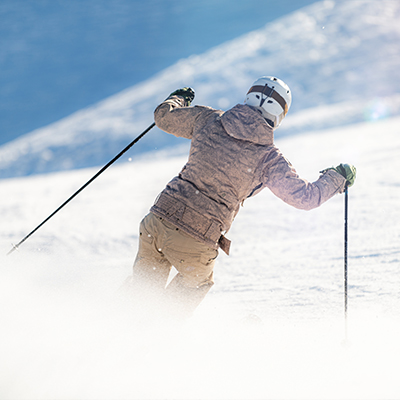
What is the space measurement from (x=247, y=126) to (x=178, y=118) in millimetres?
511

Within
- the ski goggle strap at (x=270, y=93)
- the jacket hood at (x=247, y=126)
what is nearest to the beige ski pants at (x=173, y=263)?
the jacket hood at (x=247, y=126)

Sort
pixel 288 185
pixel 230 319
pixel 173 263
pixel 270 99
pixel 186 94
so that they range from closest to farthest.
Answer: pixel 288 185 < pixel 173 263 < pixel 270 99 < pixel 186 94 < pixel 230 319

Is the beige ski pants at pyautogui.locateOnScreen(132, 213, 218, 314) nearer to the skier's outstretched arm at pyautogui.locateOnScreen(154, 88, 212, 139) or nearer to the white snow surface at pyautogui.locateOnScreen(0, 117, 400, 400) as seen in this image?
the white snow surface at pyautogui.locateOnScreen(0, 117, 400, 400)

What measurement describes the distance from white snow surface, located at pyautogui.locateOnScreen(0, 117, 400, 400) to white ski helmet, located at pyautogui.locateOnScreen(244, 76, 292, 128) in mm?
1482

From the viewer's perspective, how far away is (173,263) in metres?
2.31

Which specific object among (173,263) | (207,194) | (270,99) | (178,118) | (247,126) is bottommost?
(173,263)

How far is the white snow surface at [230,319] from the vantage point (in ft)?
7.39

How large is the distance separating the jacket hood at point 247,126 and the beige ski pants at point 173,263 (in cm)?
66

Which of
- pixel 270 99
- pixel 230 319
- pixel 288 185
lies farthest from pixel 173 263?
pixel 230 319

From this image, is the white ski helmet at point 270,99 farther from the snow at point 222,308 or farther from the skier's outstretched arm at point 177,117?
the snow at point 222,308

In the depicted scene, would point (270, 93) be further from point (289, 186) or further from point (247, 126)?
point (289, 186)

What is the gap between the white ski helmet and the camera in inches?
97.0

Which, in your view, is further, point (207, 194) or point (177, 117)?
point (177, 117)

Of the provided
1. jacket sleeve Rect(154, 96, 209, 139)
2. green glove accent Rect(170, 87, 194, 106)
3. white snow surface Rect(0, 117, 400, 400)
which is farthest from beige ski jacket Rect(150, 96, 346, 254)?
white snow surface Rect(0, 117, 400, 400)
